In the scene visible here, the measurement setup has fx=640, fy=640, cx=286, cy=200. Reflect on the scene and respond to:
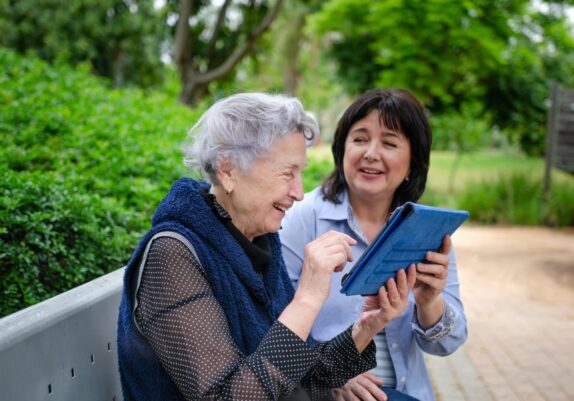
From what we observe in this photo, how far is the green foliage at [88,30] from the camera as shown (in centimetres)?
1489

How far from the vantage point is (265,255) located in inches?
78.8

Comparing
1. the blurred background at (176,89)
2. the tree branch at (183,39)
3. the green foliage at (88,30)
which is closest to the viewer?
the blurred background at (176,89)

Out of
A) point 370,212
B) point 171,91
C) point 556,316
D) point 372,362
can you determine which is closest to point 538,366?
point 556,316

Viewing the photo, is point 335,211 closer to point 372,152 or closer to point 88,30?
point 372,152

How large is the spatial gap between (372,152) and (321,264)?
40.4 inches

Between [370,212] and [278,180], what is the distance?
3.24ft

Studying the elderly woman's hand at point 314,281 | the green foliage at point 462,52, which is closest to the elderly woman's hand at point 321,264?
the elderly woman's hand at point 314,281

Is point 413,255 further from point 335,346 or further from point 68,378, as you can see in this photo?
point 68,378

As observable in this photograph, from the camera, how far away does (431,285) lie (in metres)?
2.08

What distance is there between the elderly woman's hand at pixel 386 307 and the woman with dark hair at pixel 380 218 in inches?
8.1

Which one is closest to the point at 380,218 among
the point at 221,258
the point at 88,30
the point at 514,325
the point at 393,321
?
the point at 393,321

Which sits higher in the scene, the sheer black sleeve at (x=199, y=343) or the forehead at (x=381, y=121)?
the forehead at (x=381, y=121)

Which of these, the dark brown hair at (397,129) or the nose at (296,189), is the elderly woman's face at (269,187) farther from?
the dark brown hair at (397,129)

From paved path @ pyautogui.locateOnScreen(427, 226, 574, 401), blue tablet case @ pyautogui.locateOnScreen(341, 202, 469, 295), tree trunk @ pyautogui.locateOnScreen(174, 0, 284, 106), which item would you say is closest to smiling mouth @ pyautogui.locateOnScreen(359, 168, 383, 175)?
blue tablet case @ pyautogui.locateOnScreen(341, 202, 469, 295)
